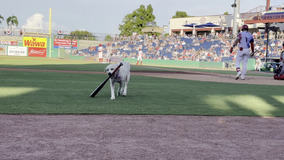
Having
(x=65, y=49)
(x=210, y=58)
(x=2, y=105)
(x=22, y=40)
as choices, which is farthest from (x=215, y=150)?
(x=22, y=40)

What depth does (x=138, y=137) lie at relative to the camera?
13.1 ft

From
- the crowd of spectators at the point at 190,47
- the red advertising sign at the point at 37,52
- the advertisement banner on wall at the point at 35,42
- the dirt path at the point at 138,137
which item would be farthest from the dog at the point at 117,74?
the advertisement banner on wall at the point at 35,42

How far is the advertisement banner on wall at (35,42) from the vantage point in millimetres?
59688

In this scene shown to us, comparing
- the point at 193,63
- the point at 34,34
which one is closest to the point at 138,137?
the point at 193,63

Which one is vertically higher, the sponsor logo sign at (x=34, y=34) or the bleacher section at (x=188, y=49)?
the sponsor logo sign at (x=34, y=34)

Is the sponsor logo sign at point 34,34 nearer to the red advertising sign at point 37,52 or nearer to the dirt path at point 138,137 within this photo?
the red advertising sign at point 37,52

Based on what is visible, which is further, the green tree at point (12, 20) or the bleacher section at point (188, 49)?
the green tree at point (12, 20)

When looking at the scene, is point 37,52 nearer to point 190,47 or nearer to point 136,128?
point 190,47

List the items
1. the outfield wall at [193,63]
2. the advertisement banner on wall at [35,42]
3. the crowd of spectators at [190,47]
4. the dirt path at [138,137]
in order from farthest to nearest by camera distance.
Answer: the advertisement banner on wall at [35,42]
the crowd of spectators at [190,47]
the outfield wall at [193,63]
the dirt path at [138,137]

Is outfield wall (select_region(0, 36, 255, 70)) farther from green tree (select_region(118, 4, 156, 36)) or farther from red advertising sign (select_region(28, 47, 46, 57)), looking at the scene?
green tree (select_region(118, 4, 156, 36))

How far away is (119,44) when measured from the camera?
55.9 meters

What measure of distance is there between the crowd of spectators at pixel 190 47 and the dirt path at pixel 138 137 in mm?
32546

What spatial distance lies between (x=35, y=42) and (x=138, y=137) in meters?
60.0

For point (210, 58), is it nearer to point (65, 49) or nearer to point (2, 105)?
point (65, 49)
